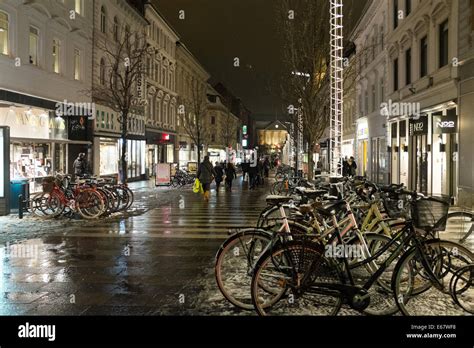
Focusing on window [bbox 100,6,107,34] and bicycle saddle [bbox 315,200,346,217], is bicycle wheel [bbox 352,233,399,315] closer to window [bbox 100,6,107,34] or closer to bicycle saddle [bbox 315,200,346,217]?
bicycle saddle [bbox 315,200,346,217]

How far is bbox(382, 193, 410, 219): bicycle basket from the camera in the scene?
6871 millimetres

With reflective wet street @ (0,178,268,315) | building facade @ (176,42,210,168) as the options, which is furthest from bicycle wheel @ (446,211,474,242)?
building facade @ (176,42,210,168)

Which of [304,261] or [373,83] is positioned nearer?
[304,261]

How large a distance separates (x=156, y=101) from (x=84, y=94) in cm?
1823

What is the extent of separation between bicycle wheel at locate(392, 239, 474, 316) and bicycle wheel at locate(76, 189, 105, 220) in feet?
34.3

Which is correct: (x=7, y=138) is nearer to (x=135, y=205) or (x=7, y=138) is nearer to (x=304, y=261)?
(x=135, y=205)

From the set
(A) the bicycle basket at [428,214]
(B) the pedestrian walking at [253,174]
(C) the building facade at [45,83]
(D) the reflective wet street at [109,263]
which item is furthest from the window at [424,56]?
(A) the bicycle basket at [428,214]

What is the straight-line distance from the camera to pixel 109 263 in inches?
340

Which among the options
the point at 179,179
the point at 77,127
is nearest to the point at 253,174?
the point at 179,179

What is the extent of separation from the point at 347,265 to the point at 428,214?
41.5 inches

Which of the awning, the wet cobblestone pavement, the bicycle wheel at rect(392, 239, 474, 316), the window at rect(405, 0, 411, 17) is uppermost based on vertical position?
the window at rect(405, 0, 411, 17)

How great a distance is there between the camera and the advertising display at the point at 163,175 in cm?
2958
